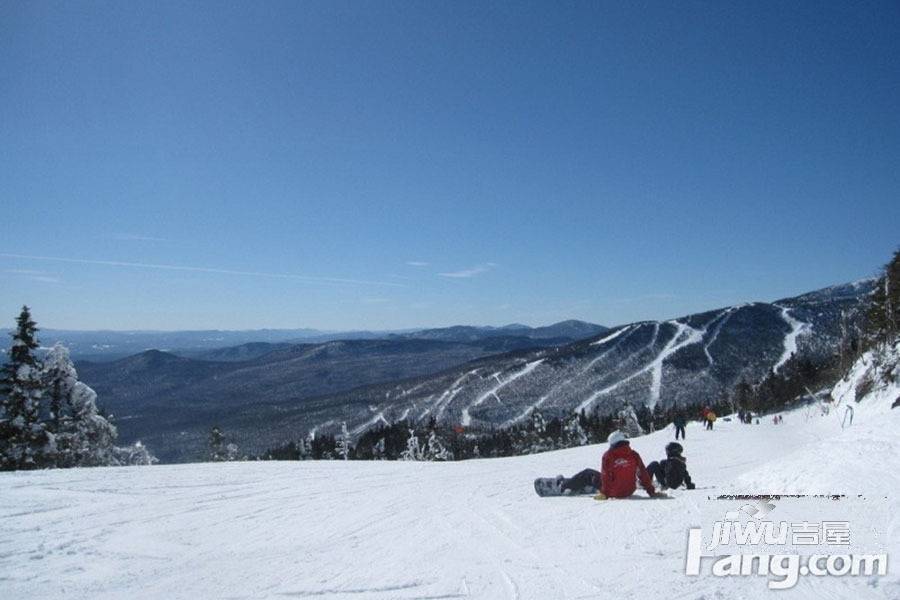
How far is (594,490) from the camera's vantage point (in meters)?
9.82

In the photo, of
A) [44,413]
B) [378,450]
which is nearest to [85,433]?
[44,413]

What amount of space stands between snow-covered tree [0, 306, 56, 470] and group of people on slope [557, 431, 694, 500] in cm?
2522

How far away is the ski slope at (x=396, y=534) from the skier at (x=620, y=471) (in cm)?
31

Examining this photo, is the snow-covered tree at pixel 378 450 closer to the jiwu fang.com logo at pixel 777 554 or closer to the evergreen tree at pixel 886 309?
the evergreen tree at pixel 886 309

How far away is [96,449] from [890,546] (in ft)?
108

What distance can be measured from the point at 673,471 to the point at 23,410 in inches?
1105

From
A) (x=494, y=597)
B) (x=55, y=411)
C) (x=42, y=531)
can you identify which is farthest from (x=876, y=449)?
(x=55, y=411)

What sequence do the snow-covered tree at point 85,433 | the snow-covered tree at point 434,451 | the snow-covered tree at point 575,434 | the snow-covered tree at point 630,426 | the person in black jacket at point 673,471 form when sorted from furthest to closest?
the snow-covered tree at point 575,434 → the snow-covered tree at point 434,451 → the snow-covered tree at point 630,426 → the snow-covered tree at point 85,433 → the person in black jacket at point 673,471

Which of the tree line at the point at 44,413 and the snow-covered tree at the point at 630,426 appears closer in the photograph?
the tree line at the point at 44,413

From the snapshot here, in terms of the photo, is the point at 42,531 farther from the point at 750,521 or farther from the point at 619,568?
the point at 750,521

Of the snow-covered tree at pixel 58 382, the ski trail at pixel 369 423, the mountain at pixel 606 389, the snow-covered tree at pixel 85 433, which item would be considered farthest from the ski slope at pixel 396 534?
the ski trail at pixel 369 423

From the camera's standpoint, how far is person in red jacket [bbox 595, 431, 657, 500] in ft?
28.8

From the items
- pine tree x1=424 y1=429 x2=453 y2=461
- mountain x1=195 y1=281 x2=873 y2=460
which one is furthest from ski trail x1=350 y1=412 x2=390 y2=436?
pine tree x1=424 y1=429 x2=453 y2=461

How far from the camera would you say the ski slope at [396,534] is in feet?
16.5
